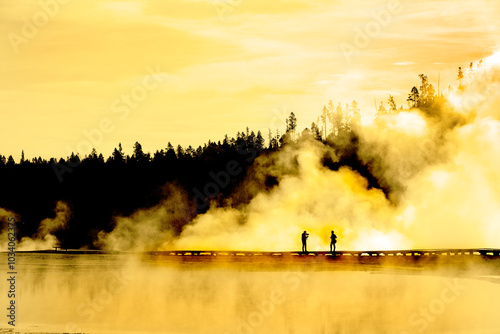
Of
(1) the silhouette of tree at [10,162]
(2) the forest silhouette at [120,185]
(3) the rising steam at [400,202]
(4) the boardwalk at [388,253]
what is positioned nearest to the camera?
(4) the boardwalk at [388,253]

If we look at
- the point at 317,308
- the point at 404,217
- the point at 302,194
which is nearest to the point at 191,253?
the point at 302,194

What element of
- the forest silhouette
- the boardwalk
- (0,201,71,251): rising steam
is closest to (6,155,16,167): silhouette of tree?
the forest silhouette

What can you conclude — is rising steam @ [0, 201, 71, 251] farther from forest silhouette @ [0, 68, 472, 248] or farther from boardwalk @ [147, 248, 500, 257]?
boardwalk @ [147, 248, 500, 257]

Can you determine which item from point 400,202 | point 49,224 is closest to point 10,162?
point 49,224

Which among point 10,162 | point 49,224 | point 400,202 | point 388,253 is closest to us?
point 388,253

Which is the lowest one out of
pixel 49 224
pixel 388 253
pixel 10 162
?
pixel 388 253

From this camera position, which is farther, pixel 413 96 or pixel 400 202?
pixel 413 96

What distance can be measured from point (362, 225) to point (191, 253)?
50.2ft

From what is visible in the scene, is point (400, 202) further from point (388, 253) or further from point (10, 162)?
point (10, 162)

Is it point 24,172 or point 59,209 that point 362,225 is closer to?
point 59,209

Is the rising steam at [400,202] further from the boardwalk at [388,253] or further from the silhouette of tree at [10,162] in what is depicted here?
the silhouette of tree at [10,162]

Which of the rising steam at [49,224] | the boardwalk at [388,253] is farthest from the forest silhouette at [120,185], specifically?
the boardwalk at [388,253]

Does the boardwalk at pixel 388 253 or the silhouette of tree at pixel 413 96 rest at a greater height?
the silhouette of tree at pixel 413 96

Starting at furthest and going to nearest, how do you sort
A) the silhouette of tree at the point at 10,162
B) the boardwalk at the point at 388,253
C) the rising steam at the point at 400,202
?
the silhouette of tree at the point at 10,162 → the rising steam at the point at 400,202 → the boardwalk at the point at 388,253
